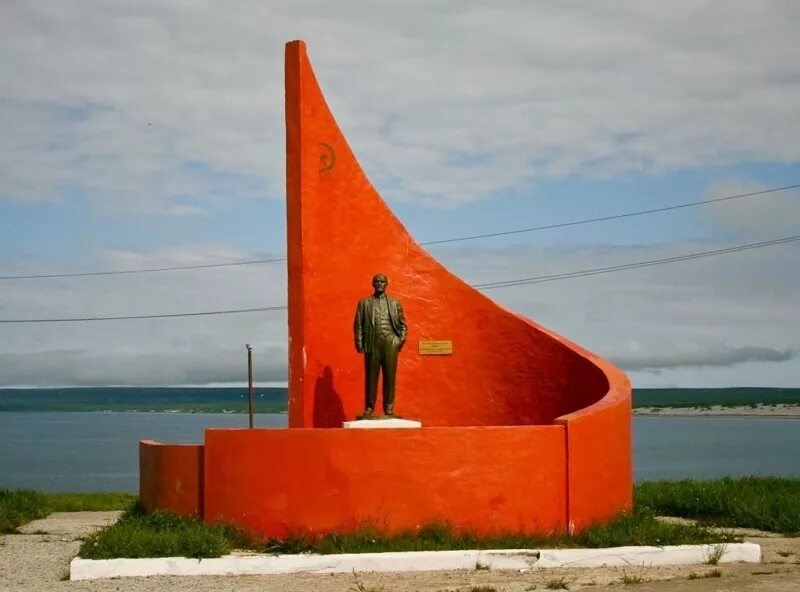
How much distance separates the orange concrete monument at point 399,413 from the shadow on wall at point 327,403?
0.05 ft

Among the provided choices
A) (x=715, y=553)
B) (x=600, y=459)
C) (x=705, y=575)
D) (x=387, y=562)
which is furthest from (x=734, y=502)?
(x=387, y=562)

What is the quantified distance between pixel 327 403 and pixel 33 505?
4.85m

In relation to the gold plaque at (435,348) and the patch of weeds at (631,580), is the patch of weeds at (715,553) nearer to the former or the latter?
the patch of weeds at (631,580)

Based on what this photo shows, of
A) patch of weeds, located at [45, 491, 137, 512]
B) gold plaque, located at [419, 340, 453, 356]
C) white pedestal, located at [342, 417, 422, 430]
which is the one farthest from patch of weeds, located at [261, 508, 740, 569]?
patch of weeds, located at [45, 491, 137, 512]

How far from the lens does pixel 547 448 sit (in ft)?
33.9

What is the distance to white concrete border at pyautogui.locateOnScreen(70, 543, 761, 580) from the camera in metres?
9.38

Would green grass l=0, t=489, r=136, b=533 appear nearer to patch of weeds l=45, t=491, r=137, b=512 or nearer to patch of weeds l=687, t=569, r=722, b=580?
patch of weeds l=45, t=491, r=137, b=512

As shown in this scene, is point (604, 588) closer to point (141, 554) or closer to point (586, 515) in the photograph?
point (586, 515)

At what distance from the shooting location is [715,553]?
9.85 meters

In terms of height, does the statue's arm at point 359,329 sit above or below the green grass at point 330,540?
above

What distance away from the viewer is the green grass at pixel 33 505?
44.2 feet

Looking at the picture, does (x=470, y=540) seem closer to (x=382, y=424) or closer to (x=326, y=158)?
(x=382, y=424)

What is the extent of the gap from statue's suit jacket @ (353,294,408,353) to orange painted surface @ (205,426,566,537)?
1.65 metres

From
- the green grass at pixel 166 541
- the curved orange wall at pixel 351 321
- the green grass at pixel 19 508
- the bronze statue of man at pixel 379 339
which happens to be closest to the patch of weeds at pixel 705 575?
the curved orange wall at pixel 351 321
